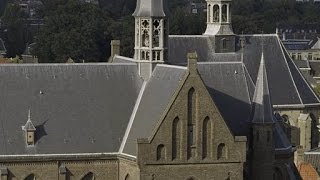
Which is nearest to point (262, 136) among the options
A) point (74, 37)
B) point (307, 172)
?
point (307, 172)

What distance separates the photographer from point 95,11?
143875 mm

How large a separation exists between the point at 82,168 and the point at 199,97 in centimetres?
751

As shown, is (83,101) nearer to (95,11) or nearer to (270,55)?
(270,55)

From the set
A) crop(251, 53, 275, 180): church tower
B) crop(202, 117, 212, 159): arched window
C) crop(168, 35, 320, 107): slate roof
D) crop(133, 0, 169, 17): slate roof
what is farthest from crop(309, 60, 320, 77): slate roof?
crop(202, 117, 212, 159): arched window

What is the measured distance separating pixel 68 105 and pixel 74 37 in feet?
241

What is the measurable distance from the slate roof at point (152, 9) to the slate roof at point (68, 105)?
305cm

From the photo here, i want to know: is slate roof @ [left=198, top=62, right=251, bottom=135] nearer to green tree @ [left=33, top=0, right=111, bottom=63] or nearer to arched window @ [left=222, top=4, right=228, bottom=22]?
arched window @ [left=222, top=4, right=228, bottom=22]

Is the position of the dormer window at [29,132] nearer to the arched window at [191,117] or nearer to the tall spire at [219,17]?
the arched window at [191,117]

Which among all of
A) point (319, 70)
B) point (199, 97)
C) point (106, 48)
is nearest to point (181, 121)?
point (199, 97)

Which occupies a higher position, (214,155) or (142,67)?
(142,67)

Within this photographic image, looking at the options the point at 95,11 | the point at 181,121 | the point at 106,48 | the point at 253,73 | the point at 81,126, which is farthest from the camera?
the point at 95,11

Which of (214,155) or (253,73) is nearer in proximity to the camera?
(214,155)

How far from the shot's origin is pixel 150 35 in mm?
58812

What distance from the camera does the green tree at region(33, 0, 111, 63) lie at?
128750 millimetres
